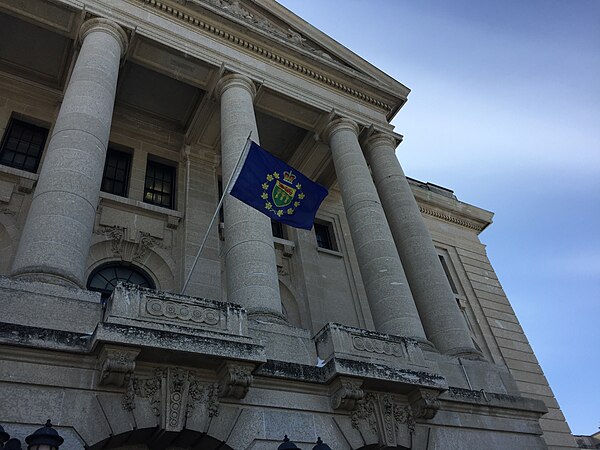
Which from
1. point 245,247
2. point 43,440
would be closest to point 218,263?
point 245,247

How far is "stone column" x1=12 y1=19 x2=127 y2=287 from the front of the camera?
10.3m

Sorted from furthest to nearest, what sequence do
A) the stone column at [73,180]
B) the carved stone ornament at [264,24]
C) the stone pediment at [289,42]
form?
the carved stone ornament at [264,24], the stone pediment at [289,42], the stone column at [73,180]

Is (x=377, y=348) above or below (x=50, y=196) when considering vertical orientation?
below

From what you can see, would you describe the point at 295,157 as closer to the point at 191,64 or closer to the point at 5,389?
the point at 191,64

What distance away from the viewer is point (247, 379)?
997 cm

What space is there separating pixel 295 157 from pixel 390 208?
6.08m

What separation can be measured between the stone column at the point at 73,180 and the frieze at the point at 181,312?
5.40ft

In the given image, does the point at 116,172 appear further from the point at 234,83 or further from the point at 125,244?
the point at 234,83

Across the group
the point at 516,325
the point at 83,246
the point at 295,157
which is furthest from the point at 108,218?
the point at 516,325

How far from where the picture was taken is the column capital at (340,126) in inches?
802

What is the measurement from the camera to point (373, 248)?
16.1m

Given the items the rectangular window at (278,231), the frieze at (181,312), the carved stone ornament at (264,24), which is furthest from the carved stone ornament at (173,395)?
the carved stone ornament at (264,24)

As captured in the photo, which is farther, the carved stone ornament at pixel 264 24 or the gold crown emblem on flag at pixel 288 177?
the carved stone ornament at pixel 264 24

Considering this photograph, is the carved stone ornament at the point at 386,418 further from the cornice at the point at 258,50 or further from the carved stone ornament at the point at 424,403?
the cornice at the point at 258,50
